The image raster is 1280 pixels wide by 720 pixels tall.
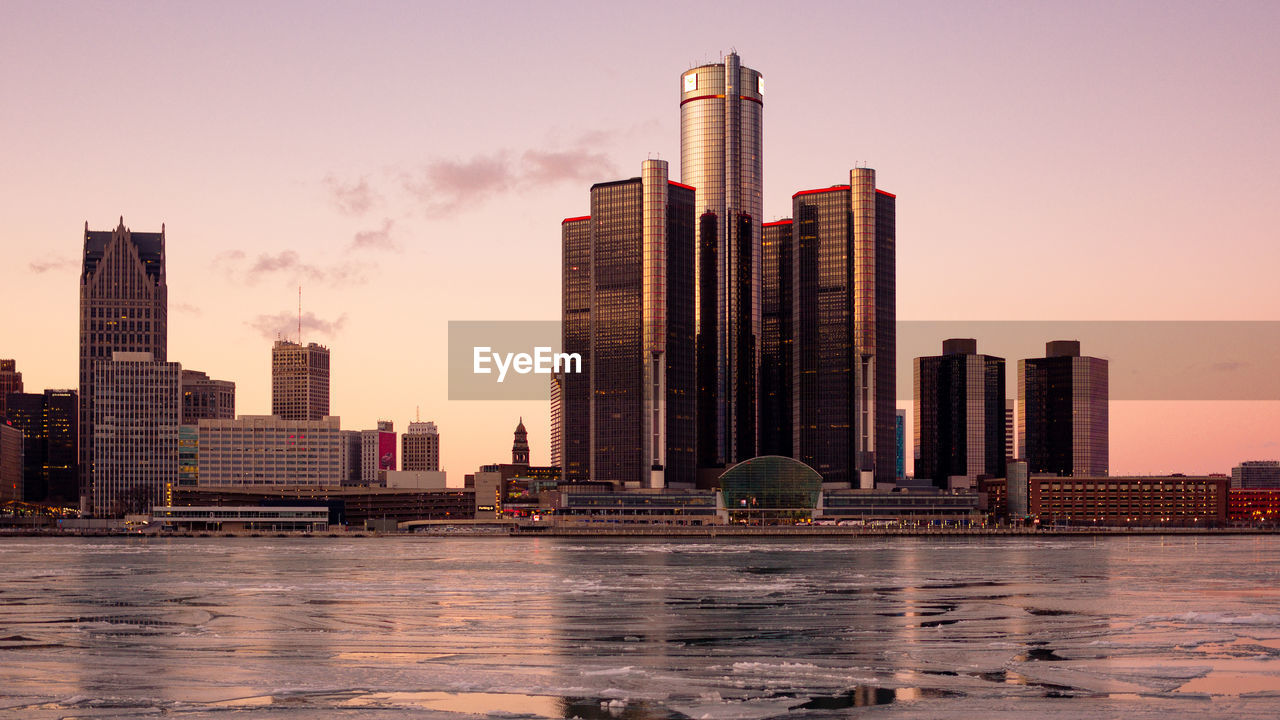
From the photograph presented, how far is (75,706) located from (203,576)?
7535cm

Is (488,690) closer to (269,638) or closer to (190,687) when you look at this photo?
(190,687)

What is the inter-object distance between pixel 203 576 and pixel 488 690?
76.8m

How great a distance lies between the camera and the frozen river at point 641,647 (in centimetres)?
4303

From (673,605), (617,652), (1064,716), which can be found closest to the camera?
(1064,716)

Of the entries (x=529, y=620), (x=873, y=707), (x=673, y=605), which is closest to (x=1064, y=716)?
(x=873, y=707)

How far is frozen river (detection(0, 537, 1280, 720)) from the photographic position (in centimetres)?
4303

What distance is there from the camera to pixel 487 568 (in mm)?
131875

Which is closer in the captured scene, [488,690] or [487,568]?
[488,690]

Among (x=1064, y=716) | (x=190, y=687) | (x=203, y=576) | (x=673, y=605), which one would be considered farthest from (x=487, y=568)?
(x=1064, y=716)

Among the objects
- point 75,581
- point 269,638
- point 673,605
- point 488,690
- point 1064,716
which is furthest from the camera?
point 75,581

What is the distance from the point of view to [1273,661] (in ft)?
170

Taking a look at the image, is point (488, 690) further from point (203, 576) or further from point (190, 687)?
point (203, 576)

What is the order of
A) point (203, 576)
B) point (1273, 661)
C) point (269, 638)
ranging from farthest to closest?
point (203, 576) → point (269, 638) → point (1273, 661)

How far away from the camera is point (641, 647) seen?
188 feet
